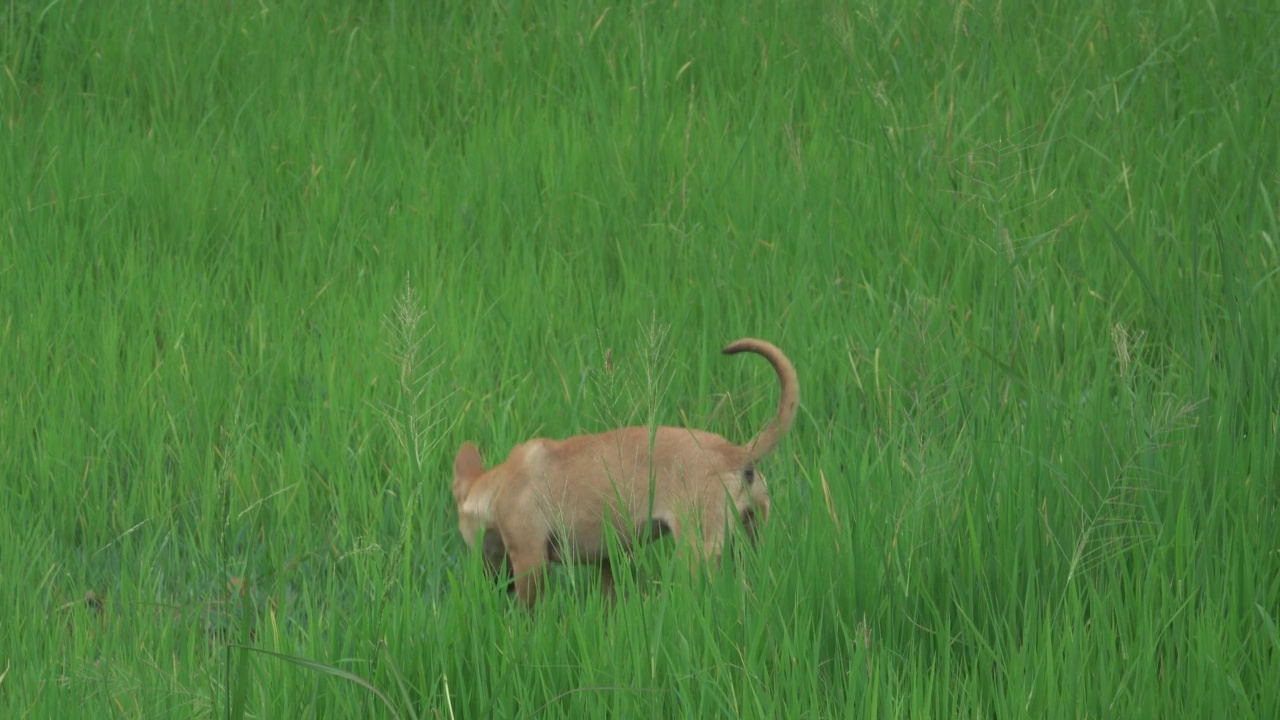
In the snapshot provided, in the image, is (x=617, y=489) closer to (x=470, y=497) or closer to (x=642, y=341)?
(x=470, y=497)

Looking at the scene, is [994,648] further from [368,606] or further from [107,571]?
[107,571]

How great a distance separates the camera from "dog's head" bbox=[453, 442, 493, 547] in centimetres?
298

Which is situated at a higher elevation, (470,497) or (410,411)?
(410,411)

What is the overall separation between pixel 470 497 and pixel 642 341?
0.84m

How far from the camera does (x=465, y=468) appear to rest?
10.3 ft

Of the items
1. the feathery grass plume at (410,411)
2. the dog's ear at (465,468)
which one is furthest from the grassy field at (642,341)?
the dog's ear at (465,468)

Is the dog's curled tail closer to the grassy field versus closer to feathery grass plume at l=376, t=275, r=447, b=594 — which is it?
the grassy field

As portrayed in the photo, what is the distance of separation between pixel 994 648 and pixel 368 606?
110 centimetres

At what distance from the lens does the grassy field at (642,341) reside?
2.41 metres

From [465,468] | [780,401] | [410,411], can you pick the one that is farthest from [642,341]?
[410,411]

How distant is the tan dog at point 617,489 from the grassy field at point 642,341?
3.3 inches

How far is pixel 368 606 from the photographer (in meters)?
2.46

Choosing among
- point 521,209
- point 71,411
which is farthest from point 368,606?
point 521,209

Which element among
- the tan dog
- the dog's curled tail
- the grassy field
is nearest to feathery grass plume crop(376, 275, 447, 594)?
the grassy field
